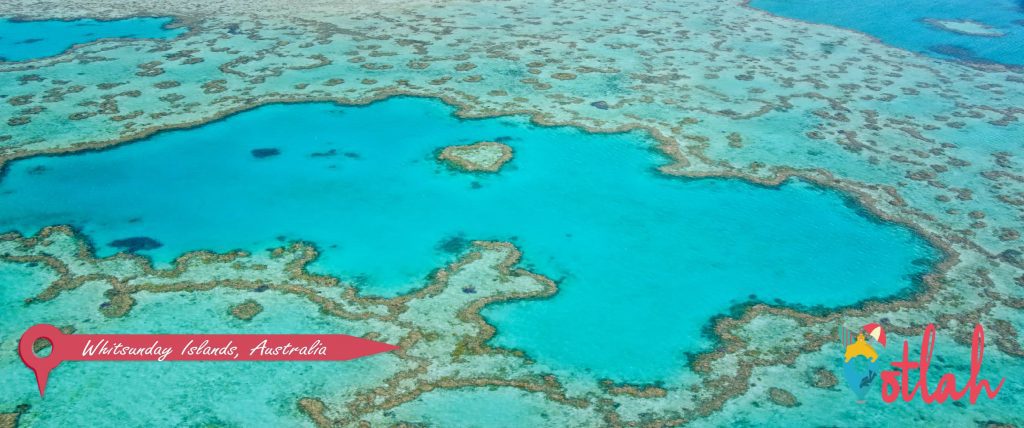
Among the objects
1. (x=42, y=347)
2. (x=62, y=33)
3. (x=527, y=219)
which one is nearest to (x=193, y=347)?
(x=42, y=347)

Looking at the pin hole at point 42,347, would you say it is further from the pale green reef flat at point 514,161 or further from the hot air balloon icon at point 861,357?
the hot air balloon icon at point 861,357

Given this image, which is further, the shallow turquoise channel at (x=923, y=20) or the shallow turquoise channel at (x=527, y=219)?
the shallow turquoise channel at (x=923, y=20)

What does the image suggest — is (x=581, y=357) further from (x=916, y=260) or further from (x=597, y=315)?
(x=916, y=260)

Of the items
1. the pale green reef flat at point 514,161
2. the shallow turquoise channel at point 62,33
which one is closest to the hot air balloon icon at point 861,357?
the pale green reef flat at point 514,161

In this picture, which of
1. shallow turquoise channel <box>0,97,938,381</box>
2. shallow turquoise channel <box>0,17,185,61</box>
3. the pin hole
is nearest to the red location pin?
the pin hole

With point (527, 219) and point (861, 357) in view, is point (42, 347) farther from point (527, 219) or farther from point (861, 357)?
point (861, 357)

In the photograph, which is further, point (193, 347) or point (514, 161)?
point (514, 161)

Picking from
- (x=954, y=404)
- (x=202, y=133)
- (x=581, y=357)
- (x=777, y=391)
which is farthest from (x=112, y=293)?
(x=954, y=404)
